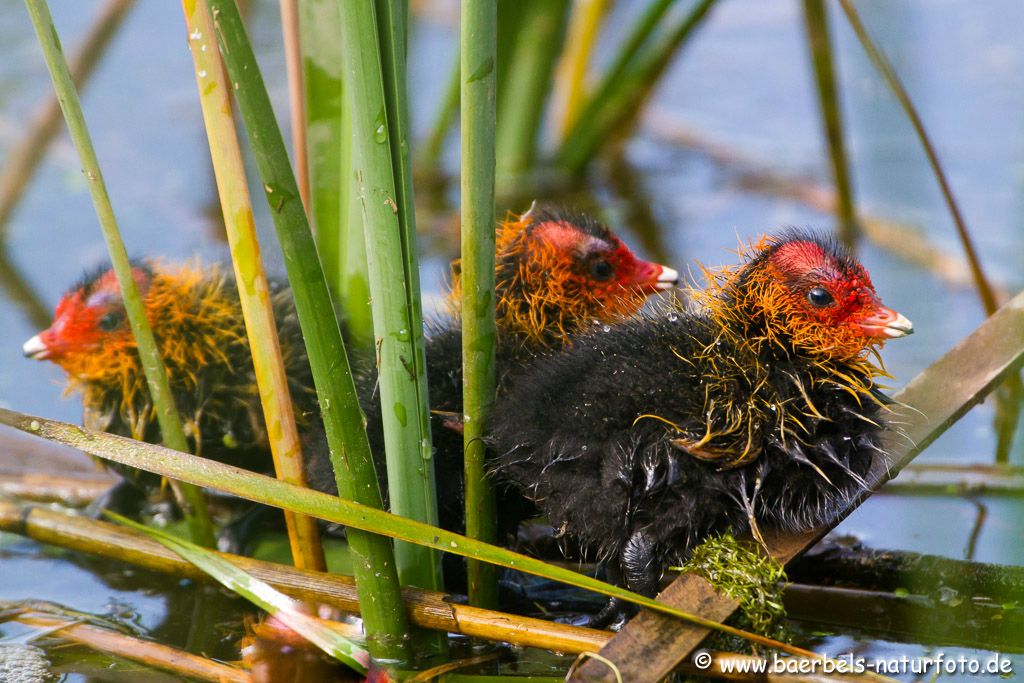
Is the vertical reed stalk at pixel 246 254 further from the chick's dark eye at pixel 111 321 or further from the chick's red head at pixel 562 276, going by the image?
the chick's dark eye at pixel 111 321

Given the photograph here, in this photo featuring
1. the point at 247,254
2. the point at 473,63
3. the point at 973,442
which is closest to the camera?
the point at 473,63

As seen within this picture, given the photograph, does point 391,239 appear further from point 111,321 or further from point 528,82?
point 528,82

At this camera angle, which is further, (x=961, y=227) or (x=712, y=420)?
(x=961, y=227)

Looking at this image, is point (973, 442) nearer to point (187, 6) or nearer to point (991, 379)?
point (991, 379)

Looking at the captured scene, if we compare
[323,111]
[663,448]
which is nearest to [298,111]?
[323,111]

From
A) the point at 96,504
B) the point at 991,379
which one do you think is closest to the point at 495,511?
the point at 991,379

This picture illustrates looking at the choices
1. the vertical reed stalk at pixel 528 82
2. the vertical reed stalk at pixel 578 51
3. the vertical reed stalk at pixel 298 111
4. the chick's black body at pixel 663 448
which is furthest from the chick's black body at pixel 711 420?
the vertical reed stalk at pixel 578 51
